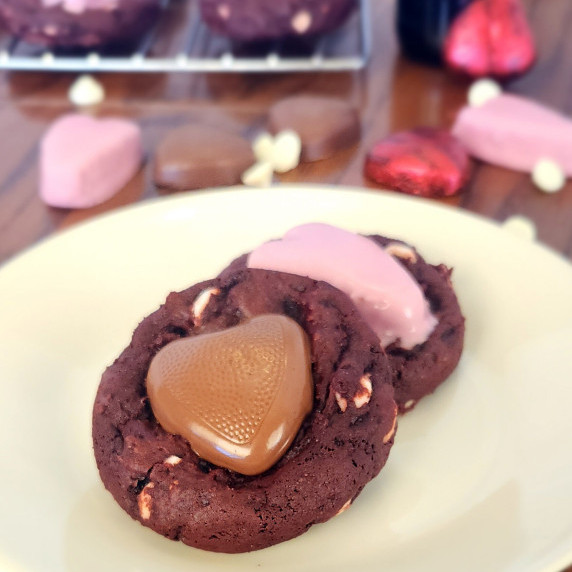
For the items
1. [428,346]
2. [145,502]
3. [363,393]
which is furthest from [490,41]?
[145,502]

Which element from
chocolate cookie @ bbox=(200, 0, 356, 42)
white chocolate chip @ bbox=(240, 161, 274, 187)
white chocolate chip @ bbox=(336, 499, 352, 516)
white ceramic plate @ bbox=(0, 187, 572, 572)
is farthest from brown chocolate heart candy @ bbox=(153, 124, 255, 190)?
white chocolate chip @ bbox=(336, 499, 352, 516)

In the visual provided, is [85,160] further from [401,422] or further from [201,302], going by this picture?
[401,422]

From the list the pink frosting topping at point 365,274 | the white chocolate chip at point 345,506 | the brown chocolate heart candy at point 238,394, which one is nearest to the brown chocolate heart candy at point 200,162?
the pink frosting topping at point 365,274

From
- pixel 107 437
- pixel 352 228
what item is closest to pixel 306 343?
pixel 107 437

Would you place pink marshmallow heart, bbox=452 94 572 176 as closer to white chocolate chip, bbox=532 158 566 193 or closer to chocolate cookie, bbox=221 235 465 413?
white chocolate chip, bbox=532 158 566 193

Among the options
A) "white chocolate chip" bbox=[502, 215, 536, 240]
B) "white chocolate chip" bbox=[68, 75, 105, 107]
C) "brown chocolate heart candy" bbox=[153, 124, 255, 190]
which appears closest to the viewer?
"white chocolate chip" bbox=[502, 215, 536, 240]
